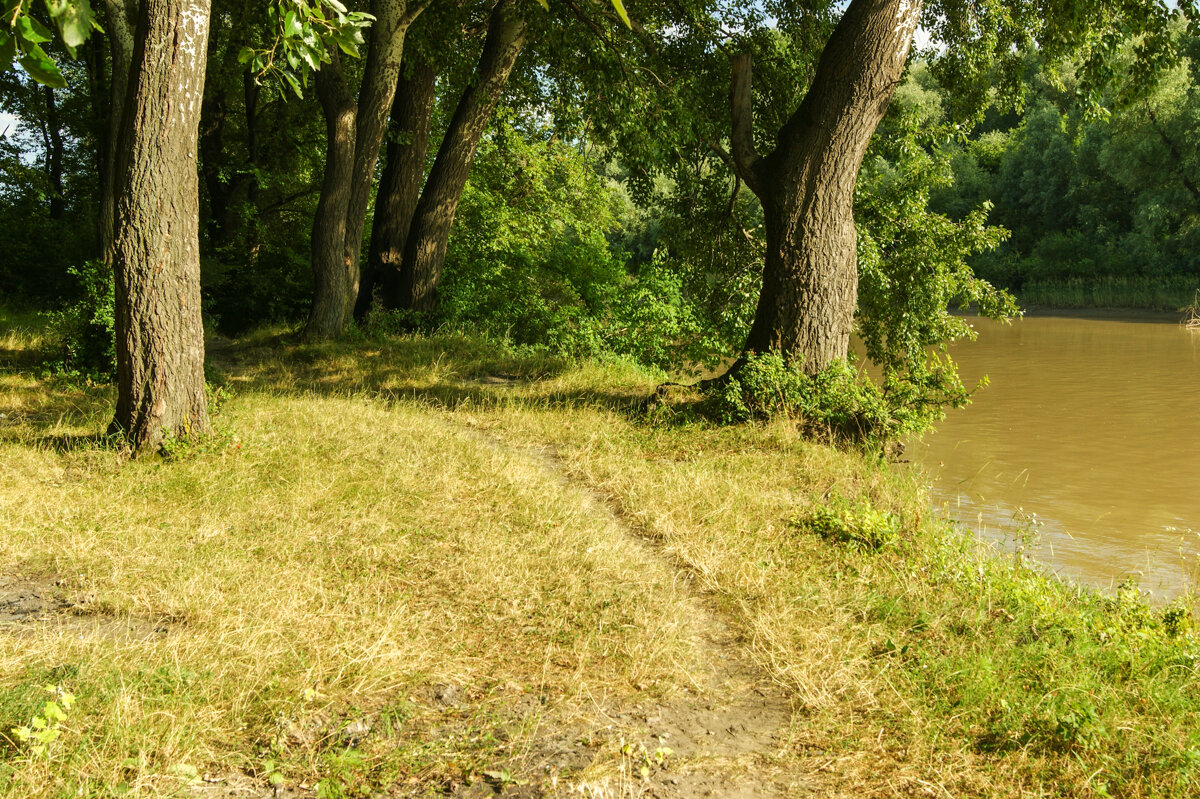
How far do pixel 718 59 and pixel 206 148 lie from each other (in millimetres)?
14460

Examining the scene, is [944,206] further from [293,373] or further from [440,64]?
[293,373]

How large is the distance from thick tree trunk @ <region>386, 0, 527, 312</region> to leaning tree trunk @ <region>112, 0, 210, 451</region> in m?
7.81

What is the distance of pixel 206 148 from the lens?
71.4 feet

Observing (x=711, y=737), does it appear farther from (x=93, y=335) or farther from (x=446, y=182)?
(x=446, y=182)

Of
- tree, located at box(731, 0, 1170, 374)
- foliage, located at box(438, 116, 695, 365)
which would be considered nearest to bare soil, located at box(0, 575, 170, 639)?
tree, located at box(731, 0, 1170, 374)

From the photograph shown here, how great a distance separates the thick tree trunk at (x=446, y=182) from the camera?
14.4 metres

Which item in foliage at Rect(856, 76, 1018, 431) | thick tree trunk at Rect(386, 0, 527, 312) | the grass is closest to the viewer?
foliage at Rect(856, 76, 1018, 431)

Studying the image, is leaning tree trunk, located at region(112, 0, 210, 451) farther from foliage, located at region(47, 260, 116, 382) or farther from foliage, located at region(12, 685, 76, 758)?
foliage, located at region(47, 260, 116, 382)

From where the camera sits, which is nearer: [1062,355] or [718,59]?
[718,59]

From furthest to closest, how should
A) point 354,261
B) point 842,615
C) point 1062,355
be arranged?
point 1062,355
point 354,261
point 842,615

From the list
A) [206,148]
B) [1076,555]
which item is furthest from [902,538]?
[206,148]

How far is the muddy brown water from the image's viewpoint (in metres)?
7.95

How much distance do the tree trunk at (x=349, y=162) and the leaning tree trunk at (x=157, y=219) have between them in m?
6.35

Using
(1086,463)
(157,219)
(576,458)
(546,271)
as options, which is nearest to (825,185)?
(576,458)
